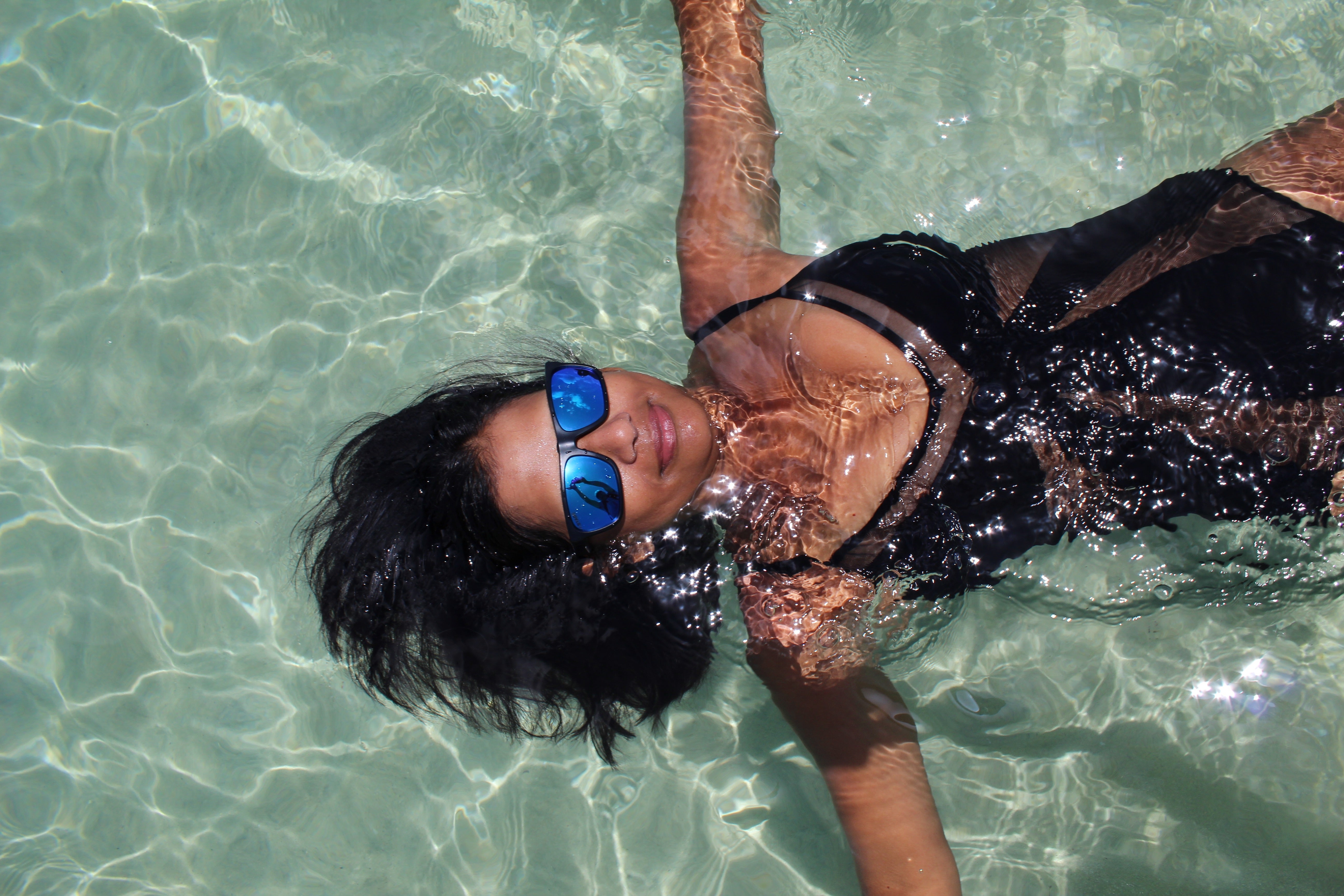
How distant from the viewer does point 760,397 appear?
291 cm

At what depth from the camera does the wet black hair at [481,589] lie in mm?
2531

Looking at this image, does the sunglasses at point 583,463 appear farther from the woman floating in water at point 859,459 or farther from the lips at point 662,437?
the lips at point 662,437

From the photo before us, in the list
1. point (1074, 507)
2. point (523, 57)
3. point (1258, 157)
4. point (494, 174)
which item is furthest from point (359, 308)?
point (1258, 157)

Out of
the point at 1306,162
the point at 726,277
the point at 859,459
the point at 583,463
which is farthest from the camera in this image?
the point at 726,277

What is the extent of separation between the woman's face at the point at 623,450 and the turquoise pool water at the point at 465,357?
41.1 inches

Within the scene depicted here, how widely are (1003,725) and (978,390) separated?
5.06ft

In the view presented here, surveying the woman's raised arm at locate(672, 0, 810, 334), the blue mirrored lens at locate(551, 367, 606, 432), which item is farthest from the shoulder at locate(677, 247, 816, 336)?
the blue mirrored lens at locate(551, 367, 606, 432)

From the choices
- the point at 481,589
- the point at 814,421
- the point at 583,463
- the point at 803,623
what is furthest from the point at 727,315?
the point at 481,589

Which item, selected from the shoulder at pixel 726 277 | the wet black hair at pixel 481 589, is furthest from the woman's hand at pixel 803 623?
the shoulder at pixel 726 277

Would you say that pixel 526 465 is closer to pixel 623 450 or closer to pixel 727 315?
pixel 623 450

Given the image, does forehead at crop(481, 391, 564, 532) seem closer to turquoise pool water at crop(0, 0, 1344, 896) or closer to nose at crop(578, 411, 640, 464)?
nose at crop(578, 411, 640, 464)

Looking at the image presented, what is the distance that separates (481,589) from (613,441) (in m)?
0.65

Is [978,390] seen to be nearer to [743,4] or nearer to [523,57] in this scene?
[743,4]

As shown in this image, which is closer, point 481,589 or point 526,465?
point 526,465
